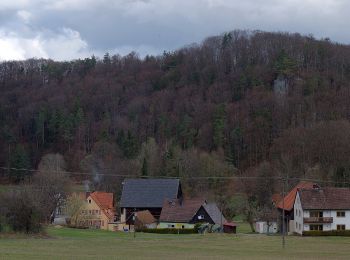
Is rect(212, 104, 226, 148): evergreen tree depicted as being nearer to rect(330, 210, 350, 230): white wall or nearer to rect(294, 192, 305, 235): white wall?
rect(294, 192, 305, 235): white wall

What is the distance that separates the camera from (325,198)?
79500mm

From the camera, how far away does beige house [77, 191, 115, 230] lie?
3600 inches

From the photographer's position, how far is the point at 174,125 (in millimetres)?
164500

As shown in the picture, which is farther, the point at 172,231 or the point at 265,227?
the point at 265,227

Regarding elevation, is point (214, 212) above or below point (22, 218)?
above

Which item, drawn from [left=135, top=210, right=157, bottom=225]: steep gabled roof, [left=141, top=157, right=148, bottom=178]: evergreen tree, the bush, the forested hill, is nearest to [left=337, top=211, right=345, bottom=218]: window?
the forested hill

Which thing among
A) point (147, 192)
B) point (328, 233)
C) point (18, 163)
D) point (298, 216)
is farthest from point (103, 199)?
point (18, 163)

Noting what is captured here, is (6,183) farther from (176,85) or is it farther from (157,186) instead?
(176,85)

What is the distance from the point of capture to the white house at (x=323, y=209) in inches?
3081

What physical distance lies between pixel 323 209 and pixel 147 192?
26.6 meters

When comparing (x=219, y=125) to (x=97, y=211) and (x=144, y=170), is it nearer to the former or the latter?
(x=144, y=170)

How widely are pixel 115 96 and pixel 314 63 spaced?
59.0 meters

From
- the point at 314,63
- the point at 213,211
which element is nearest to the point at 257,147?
the point at 314,63

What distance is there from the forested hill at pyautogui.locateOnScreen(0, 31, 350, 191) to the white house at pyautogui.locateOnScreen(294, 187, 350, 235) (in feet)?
67.1
